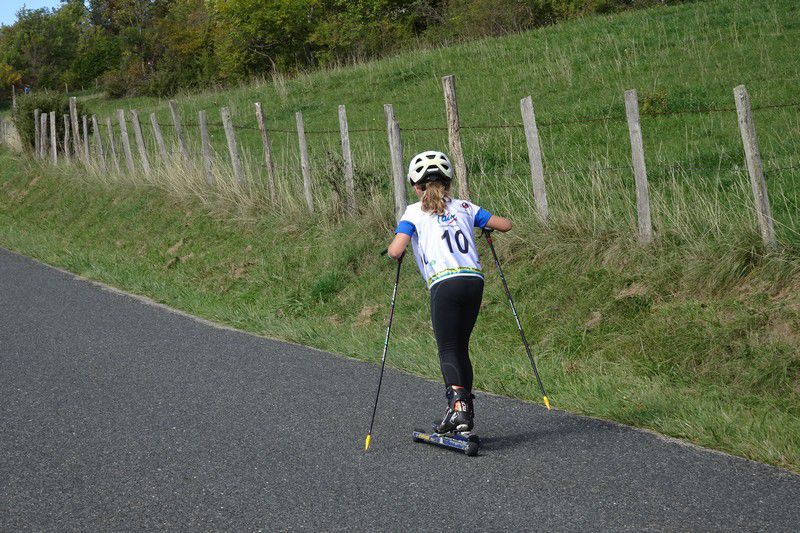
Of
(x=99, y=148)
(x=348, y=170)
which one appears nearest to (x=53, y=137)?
(x=99, y=148)

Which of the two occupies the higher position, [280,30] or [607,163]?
[280,30]

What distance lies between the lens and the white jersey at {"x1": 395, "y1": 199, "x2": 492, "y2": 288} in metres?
6.19

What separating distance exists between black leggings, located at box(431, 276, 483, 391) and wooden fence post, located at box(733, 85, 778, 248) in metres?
3.57

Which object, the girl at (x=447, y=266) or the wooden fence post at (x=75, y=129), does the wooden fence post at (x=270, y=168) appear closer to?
the girl at (x=447, y=266)

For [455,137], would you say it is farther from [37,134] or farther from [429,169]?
[37,134]

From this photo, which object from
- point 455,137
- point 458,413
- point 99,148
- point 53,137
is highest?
point 53,137

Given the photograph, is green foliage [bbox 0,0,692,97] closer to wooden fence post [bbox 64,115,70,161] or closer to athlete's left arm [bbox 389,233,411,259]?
wooden fence post [bbox 64,115,70,161]

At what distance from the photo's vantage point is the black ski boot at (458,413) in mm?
6090

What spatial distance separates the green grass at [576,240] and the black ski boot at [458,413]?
46.9 inches

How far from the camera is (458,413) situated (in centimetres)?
610

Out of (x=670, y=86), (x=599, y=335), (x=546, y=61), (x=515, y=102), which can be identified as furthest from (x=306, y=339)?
(x=546, y=61)

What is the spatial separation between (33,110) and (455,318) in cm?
2771

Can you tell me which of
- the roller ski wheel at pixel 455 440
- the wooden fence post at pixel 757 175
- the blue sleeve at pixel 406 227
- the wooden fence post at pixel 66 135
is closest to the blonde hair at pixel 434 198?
the blue sleeve at pixel 406 227

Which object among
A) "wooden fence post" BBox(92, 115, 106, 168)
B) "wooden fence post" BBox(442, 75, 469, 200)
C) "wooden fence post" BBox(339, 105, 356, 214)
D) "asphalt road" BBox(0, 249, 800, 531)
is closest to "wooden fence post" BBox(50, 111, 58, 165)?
"wooden fence post" BBox(92, 115, 106, 168)
